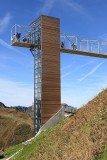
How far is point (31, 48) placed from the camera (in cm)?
3647

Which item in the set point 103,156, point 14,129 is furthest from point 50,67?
point 14,129

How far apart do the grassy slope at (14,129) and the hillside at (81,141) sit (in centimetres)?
3696

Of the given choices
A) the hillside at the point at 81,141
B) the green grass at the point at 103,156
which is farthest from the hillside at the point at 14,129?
the green grass at the point at 103,156

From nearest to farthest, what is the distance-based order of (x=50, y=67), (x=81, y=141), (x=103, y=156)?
(x=103, y=156)
(x=81, y=141)
(x=50, y=67)

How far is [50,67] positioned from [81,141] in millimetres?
16430

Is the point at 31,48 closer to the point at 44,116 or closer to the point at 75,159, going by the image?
the point at 44,116

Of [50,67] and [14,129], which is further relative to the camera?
[14,129]

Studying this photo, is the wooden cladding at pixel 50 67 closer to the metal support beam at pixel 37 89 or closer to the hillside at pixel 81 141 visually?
the metal support beam at pixel 37 89

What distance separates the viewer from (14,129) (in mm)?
64938

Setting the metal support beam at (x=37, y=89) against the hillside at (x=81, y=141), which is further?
the metal support beam at (x=37, y=89)

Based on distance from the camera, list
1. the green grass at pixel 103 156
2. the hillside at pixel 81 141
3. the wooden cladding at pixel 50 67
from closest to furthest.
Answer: the green grass at pixel 103 156, the hillside at pixel 81 141, the wooden cladding at pixel 50 67

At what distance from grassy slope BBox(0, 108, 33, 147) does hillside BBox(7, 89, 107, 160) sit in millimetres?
36962

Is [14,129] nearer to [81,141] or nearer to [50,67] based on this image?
[50,67]

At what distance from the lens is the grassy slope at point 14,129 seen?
6288 cm
